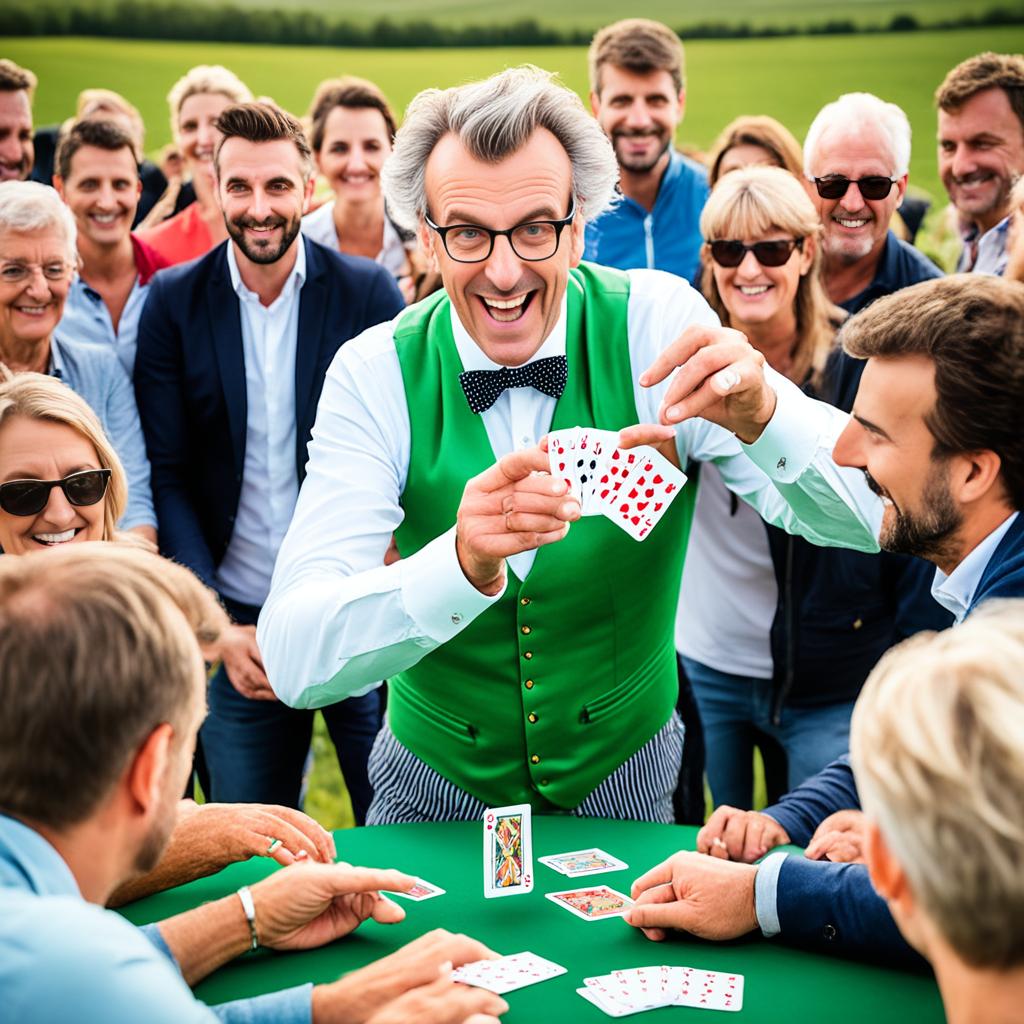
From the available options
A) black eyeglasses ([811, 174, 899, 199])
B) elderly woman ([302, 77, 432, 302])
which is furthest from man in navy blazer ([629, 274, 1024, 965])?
elderly woman ([302, 77, 432, 302])

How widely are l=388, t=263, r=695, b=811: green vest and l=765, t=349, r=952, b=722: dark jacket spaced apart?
0.86 meters

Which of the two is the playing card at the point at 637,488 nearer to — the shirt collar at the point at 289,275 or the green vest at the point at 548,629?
the green vest at the point at 548,629

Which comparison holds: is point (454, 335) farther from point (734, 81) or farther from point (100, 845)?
point (734, 81)

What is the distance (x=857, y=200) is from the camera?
13.3 ft

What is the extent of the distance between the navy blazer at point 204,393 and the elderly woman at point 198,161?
55.0 inches

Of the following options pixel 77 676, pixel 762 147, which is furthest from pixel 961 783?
pixel 762 147

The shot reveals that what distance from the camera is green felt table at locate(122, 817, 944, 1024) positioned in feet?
6.34

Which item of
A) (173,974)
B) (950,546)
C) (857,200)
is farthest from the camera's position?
(857,200)

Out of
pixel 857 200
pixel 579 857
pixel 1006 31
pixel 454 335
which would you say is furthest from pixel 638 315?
pixel 1006 31

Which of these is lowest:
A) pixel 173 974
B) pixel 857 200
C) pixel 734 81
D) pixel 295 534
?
pixel 173 974

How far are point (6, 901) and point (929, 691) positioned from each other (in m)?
1.02

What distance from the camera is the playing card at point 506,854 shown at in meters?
2.32

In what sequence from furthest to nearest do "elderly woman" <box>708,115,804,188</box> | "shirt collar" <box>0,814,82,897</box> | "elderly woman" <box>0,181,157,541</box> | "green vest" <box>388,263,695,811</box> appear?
"elderly woman" <box>708,115,804,188</box>, "elderly woman" <box>0,181,157,541</box>, "green vest" <box>388,263,695,811</box>, "shirt collar" <box>0,814,82,897</box>

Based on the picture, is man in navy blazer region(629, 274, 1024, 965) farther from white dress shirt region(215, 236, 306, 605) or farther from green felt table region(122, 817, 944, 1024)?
white dress shirt region(215, 236, 306, 605)
